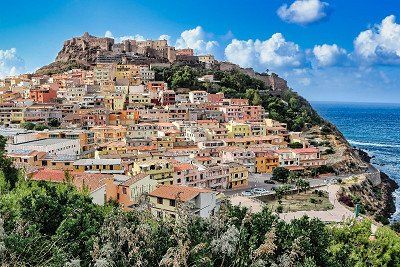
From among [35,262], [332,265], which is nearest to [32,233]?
[35,262]

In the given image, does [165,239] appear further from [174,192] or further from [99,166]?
[99,166]

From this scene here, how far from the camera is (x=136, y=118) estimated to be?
50562mm

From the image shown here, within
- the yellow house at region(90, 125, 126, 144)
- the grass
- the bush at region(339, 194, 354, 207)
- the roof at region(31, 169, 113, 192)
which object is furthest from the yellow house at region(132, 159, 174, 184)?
the bush at region(339, 194, 354, 207)

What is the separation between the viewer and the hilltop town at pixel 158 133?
2719 cm

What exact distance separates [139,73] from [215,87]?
12.1m

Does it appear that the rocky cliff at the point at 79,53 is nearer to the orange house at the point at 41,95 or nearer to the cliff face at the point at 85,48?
the cliff face at the point at 85,48

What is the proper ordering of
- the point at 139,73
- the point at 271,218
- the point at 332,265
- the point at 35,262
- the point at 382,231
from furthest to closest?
the point at 139,73, the point at 382,231, the point at 271,218, the point at 332,265, the point at 35,262

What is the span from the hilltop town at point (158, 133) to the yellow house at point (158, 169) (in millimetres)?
78

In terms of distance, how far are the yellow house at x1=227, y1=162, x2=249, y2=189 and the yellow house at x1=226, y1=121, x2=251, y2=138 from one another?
10669 millimetres

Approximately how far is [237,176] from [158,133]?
11264 millimetres

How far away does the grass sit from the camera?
2956cm

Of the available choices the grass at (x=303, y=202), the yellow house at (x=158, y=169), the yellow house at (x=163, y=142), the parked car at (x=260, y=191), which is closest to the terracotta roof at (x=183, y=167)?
the yellow house at (x=158, y=169)

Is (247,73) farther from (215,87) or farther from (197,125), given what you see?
(197,125)

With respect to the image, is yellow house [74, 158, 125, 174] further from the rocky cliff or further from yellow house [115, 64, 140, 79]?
the rocky cliff
